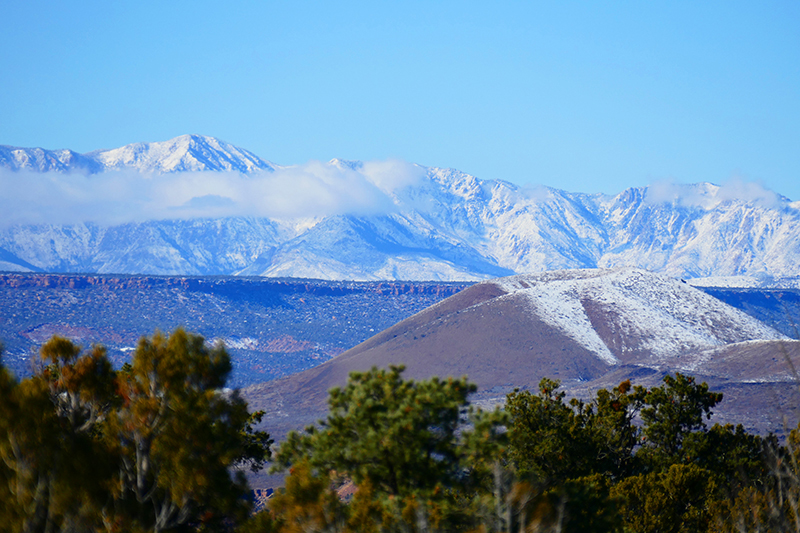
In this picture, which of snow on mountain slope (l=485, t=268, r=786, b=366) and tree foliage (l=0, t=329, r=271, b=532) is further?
snow on mountain slope (l=485, t=268, r=786, b=366)

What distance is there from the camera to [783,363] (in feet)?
450

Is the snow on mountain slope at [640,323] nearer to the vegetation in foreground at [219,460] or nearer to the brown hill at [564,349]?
the brown hill at [564,349]

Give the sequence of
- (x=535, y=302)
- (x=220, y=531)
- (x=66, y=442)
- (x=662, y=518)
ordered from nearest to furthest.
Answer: (x=66, y=442) < (x=220, y=531) < (x=662, y=518) < (x=535, y=302)

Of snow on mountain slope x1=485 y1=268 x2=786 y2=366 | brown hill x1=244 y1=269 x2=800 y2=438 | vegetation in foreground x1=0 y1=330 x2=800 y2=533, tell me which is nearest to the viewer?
vegetation in foreground x1=0 y1=330 x2=800 y2=533

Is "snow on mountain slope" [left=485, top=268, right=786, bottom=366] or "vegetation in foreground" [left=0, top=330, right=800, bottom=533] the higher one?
"snow on mountain slope" [left=485, top=268, right=786, bottom=366]

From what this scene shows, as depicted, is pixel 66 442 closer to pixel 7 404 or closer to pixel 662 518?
pixel 7 404

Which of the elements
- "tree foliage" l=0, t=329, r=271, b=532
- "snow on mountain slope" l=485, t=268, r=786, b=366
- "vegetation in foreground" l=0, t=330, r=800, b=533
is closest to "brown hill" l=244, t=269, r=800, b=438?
"snow on mountain slope" l=485, t=268, r=786, b=366

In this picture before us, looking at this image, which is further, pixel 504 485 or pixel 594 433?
pixel 594 433

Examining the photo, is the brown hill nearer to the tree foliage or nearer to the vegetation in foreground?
the vegetation in foreground

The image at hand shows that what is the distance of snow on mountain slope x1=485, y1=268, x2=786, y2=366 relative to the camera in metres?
171

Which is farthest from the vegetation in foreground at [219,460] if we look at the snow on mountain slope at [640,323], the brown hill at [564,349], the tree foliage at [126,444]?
the snow on mountain slope at [640,323]

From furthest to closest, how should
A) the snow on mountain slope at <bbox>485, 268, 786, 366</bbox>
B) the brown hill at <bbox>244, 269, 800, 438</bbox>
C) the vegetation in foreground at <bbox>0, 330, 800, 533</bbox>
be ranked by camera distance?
the snow on mountain slope at <bbox>485, 268, 786, 366</bbox>
the brown hill at <bbox>244, 269, 800, 438</bbox>
the vegetation in foreground at <bbox>0, 330, 800, 533</bbox>

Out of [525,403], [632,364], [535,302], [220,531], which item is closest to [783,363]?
[632,364]

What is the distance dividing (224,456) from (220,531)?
3212mm
